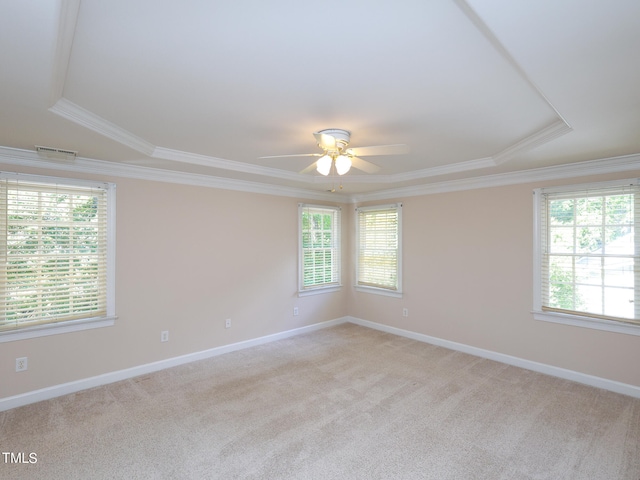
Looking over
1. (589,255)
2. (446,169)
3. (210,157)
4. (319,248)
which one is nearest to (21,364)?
(210,157)

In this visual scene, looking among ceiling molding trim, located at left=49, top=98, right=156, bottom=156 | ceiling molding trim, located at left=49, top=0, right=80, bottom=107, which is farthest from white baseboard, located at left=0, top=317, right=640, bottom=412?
ceiling molding trim, located at left=49, top=0, right=80, bottom=107

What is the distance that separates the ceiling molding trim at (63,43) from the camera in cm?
124

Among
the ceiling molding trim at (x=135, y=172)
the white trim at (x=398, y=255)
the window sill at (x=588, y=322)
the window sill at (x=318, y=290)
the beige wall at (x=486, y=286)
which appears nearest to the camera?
the ceiling molding trim at (x=135, y=172)

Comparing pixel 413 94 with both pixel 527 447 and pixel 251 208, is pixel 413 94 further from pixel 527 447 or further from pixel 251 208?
pixel 251 208

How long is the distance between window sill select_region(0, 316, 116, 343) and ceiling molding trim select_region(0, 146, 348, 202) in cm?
155

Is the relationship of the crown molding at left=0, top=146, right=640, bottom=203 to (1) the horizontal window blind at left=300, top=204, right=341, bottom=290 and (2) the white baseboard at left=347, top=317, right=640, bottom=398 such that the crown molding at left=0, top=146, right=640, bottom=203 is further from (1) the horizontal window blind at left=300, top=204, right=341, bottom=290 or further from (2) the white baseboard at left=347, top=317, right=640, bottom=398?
(2) the white baseboard at left=347, top=317, right=640, bottom=398

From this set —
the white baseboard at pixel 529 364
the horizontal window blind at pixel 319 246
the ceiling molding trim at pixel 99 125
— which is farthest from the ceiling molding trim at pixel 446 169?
the ceiling molding trim at pixel 99 125

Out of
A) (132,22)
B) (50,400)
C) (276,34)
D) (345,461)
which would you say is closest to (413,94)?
(276,34)

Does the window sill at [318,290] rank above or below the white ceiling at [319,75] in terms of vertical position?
below

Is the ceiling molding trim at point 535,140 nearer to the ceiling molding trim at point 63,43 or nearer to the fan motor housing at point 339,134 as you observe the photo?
the fan motor housing at point 339,134

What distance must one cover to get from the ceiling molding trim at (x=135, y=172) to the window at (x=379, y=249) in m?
1.33

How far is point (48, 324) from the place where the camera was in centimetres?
319

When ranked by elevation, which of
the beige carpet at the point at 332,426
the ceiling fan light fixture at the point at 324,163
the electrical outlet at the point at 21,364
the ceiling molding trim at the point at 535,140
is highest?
the ceiling molding trim at the point at 535,140

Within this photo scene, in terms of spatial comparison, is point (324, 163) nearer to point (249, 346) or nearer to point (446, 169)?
point (446, 169)
